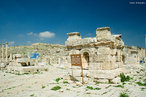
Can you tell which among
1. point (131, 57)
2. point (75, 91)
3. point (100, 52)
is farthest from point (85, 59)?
point (131, 57)

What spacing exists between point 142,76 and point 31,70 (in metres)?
12.7

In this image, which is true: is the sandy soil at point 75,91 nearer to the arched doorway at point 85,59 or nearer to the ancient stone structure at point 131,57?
the arched doorway at point 85,59

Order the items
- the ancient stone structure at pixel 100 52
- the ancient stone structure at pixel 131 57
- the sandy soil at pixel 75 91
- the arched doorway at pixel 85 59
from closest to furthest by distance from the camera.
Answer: the sandy soil at pixel 75 91 < the ancient stone structure at pixel 100 52 < the arched doorway at pixel 85 59 < the ancient stone structure at pixel 131 57

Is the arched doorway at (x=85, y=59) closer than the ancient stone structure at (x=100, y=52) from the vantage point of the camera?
No

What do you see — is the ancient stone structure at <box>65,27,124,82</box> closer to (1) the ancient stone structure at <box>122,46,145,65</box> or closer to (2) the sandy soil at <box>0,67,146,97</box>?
(2) the sandy soil at <box>0,67,146,97</box>

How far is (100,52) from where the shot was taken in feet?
29.5

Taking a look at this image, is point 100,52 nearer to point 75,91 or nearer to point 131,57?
point 75,91

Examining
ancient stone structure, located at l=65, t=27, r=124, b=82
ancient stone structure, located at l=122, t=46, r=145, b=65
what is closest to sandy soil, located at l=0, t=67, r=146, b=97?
ancient stone structure, located at l=65, t=27, r=124, b=82

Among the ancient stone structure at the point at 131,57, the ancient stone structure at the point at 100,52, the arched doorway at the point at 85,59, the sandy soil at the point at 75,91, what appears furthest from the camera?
the ancient stone structure at the point at 131,57

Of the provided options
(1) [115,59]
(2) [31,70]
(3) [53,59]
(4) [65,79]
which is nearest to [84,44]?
(1) [115,59]

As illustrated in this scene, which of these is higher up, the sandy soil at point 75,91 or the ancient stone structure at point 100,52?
the ancient stone structure at point 100,52

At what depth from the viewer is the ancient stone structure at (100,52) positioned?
8.71m

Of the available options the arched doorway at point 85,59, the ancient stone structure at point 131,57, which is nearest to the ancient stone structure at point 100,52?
the arched doorway at point 85,59

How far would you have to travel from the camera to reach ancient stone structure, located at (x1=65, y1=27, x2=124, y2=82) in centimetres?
871
